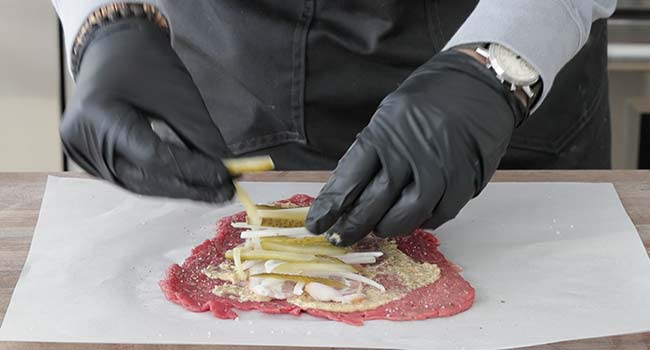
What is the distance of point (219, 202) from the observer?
1.16 metres

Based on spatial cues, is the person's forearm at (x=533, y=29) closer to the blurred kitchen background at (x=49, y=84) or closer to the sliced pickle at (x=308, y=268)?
the sliced pickle at (x=308, y=268)

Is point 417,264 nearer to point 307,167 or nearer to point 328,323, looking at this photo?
point 328,323

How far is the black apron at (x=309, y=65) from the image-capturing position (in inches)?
57.8

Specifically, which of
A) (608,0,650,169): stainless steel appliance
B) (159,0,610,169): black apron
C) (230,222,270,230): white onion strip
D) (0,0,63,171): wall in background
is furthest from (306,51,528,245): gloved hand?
(0,0,63,171): wall in background

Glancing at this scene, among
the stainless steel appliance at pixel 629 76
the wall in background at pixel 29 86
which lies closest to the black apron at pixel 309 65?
the stainless steel appliance at pixel 629 76

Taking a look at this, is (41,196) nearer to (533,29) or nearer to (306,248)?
(306,248)

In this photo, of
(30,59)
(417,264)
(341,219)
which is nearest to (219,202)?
(341,219)

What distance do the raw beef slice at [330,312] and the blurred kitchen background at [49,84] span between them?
45.1 inches

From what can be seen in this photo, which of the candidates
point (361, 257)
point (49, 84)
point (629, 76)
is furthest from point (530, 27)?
point (49, 84)

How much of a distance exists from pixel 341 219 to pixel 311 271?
81mm

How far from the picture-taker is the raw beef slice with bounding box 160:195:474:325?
45.3 inches

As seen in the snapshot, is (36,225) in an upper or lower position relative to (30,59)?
upper

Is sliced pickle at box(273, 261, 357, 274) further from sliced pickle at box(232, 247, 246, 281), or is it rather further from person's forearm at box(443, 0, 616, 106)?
person's forearm at box(443, 0, 616, 106)

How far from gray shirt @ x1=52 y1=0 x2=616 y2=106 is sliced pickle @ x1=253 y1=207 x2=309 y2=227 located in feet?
0.89
